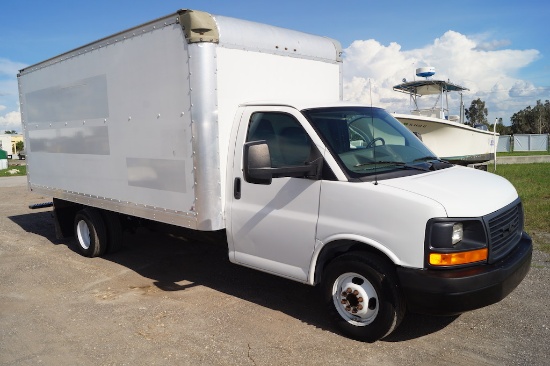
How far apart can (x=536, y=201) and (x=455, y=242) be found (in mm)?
7850

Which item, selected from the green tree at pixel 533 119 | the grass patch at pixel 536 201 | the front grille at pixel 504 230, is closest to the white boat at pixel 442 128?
the grass patch at pixel 536 201

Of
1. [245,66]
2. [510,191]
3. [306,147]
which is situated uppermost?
[245,66]

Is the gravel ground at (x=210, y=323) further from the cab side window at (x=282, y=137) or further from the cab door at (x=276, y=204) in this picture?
the cab side window at (x=282, y=137)

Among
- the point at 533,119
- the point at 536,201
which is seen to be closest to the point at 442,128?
the point at 536,201

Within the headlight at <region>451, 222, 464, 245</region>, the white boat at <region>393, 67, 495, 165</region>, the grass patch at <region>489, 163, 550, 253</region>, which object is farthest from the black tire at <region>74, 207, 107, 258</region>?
the white boat at <region>393, 67, 495, 165</region>

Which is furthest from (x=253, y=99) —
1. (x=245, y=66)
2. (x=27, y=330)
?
(x=27, y=330)

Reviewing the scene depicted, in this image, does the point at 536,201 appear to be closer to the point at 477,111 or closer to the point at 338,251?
the point at 338,251

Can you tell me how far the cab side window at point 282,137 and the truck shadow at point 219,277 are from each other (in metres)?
1.32

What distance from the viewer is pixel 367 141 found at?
4.70 m

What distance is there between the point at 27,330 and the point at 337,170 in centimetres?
350

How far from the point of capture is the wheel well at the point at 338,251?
4.10 m

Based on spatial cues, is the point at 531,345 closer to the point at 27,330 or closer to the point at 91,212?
the point at 27,330

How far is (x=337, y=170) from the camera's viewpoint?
4227 millimetres

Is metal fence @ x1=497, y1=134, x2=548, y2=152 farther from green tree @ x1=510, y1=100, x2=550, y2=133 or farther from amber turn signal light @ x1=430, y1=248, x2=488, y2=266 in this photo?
amber turn signal light @ x1=430, y1=248, x2=488, y2=266
